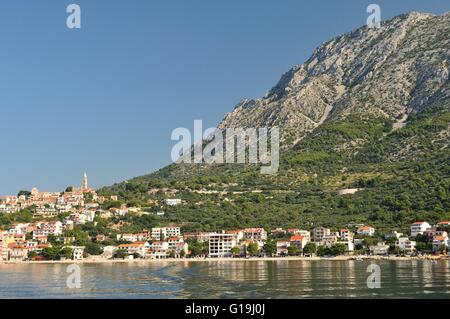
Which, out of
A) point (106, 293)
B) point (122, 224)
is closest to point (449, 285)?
point (106, 293)

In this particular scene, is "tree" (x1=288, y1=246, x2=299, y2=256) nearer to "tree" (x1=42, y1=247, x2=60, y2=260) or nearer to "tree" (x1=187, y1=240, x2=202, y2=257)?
"tree" (x1=187, y1=240, x2=202, y2=257)

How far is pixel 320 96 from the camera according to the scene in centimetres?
17512

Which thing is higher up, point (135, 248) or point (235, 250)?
point (135, 248)

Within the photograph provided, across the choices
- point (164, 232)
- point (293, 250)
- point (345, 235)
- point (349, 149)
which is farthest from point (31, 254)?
point (349, 149)

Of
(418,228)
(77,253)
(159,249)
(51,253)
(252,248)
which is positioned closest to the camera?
(418,228)

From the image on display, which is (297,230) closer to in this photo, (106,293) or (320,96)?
(106,293)

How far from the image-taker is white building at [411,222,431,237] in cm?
8706

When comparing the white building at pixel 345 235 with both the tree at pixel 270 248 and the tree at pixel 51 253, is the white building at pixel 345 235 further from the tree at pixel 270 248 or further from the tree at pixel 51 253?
the tree at pixel 51 253

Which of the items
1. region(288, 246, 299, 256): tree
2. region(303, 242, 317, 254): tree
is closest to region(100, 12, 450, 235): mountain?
region(303, 242, 317, 254): tree

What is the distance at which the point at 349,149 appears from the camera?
148 metres

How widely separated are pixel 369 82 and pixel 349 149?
32.2 metres

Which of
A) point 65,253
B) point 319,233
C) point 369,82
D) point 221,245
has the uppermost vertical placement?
point 369,82

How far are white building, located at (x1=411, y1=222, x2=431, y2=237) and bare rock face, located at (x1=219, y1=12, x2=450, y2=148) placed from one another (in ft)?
239

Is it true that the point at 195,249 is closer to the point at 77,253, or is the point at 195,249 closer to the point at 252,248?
the point at 252,248
